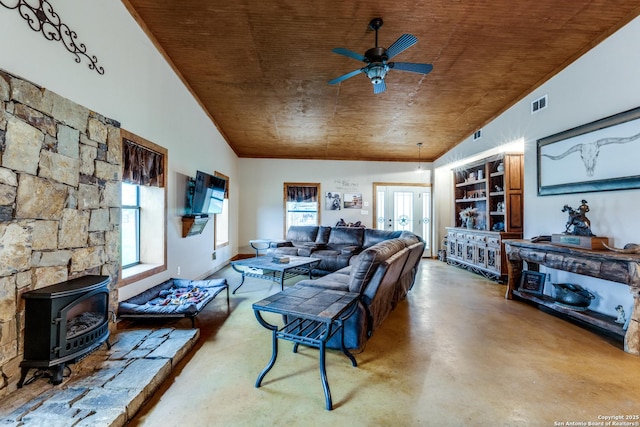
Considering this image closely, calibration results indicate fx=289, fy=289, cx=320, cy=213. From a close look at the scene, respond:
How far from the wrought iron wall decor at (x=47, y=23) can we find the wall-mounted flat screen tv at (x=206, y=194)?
2.15m

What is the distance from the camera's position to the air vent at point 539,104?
13.7 ft

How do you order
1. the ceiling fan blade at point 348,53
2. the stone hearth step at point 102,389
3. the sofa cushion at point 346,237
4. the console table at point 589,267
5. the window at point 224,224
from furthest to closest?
the window at point 224,224 < the sofa cushion at point 346,237 < the ceiling fan blade at point 348,53 < the console table at point 589,267 < the stone hearth step at point 102,389

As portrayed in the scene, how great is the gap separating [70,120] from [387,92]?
13.4ft

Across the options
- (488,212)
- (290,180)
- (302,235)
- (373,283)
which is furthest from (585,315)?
(290,180)

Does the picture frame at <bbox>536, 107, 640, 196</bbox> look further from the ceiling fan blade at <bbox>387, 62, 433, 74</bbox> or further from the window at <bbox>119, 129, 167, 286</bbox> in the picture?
the window at <bbox>119, 129, 167, 286</bbox>

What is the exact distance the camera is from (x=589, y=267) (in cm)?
295

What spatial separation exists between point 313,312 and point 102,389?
1420 mm

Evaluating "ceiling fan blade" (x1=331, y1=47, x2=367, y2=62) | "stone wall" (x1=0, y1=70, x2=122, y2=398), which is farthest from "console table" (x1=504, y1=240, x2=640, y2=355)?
"stone wall" (x1=0, y1=70, x2=122, y2=398)

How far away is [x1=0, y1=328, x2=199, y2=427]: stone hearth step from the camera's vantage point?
159cm

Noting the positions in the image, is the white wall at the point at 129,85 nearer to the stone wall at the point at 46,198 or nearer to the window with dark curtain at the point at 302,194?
the stone wall at the point at 46,198

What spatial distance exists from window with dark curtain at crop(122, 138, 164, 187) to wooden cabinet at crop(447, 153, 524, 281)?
5.48m

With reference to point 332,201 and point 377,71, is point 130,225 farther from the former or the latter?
point 332,201

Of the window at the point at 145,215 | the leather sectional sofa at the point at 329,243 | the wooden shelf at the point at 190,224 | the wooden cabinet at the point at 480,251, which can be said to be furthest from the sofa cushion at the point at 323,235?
the window at the point at 145,215

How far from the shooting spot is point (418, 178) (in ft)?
26.9
